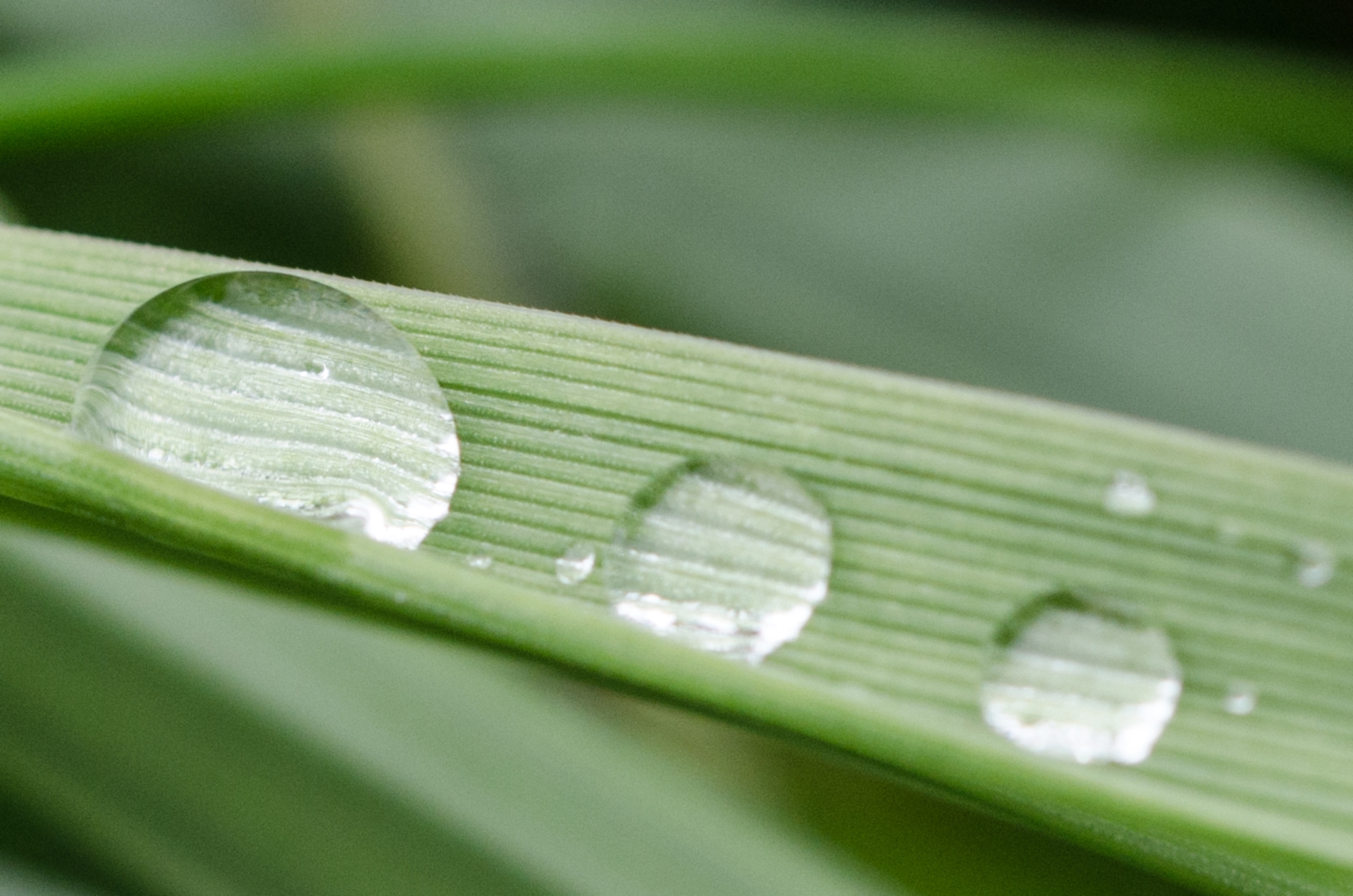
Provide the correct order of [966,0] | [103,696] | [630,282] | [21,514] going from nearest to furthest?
1. [21,514]
2. [103,696]
3. [630,282]
4. [966,0]

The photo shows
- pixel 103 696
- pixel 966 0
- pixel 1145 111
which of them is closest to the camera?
pixel 103 696

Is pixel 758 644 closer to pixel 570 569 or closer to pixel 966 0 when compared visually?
pixel 570 569

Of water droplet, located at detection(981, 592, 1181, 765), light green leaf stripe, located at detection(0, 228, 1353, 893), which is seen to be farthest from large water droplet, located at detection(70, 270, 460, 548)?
water droplet, located at detection(981, 592, 1181, 765)

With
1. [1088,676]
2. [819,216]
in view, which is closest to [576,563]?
[1088,676]

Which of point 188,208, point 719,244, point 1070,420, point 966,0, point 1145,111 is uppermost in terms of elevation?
point 966,0

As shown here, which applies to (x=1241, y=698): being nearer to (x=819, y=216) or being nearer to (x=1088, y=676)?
(x=1088, y=676)

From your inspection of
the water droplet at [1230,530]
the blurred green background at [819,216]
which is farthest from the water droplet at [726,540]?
the blurred green background at [819,216]

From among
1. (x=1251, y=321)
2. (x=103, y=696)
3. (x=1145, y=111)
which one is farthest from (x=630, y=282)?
(x=103, y=696)

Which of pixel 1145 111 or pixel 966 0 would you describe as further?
pixel 966 0
